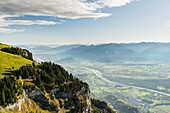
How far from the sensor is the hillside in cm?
5469

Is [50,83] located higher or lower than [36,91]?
higher

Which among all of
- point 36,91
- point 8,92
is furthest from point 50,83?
point 8,92

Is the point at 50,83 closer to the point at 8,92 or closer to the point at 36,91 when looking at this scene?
the point at 36,91

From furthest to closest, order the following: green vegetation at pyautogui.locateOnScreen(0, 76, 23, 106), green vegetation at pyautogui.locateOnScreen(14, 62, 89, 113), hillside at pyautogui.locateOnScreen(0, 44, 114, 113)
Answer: green vegetation at pyautogui.locateOnScreen(14, 62, 89, 113) < hillside at pyautogui.locateOnScreen(0, 44, 114, 113) < green vegetation at pyautogui.locateOnScreen(0, 76, 23, 106)

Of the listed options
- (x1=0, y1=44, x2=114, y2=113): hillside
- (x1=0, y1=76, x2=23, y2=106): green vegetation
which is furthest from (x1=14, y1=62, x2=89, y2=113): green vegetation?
(x1=0, y1=76, x2=23, y2=106): green vegetation

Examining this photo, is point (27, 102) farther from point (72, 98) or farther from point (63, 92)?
point (72, 98)

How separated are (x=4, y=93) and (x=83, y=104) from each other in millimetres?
59561

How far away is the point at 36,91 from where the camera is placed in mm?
69375

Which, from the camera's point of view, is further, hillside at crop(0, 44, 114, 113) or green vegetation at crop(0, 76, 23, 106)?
hillside at crop(0, 44, 114, 113)

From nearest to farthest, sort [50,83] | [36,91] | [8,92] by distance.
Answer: [8,92] < [36,91] < [50,83]

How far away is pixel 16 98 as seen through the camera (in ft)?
182

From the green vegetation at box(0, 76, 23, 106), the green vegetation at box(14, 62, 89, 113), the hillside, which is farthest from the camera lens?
the green vegetation at box(14, 62, 89, 113)

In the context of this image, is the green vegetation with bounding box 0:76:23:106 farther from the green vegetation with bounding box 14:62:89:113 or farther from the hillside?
the green vegetation with bounding box 14:62:89:113

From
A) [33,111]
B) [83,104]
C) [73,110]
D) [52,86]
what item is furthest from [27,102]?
[83,104]
